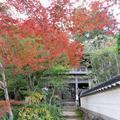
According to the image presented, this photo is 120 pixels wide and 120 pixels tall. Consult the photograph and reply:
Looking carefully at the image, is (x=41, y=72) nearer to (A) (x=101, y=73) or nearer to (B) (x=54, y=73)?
(B) (x=54, y=73)

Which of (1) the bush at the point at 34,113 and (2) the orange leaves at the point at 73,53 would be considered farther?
(2) the orange leaves at the point at 73,53

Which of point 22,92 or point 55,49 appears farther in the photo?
point 22,92

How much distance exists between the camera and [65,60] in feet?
64.3

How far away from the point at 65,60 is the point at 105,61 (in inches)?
275

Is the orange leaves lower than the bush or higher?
higher

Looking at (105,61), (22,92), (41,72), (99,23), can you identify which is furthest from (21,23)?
(105,61)

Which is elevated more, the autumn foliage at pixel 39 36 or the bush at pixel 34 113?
the autumn foliage at pixel 39 36

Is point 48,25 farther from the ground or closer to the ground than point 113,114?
farther from the ground

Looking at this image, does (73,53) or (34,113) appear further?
(73,53)

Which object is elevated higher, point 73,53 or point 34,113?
point 73,53

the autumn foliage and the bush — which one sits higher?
the autumn foliage

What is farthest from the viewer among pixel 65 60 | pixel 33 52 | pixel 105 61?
pixel 105 61

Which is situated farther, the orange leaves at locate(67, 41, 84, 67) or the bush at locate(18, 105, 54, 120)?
the orange leaves at locate(67, 41, 84, 67)

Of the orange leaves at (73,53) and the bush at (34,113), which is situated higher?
the orange leaves at (73,53)
